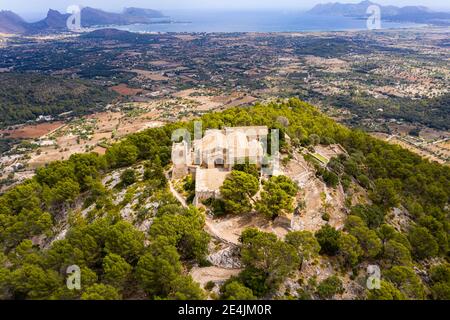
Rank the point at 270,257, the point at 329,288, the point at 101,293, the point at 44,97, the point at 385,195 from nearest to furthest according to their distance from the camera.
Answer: the point at 101,293 < the point at 270,257 < the point at 329,288 < the point at 385,195 < the point at 44,97

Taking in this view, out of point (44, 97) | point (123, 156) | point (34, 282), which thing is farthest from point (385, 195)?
point (44, 97)

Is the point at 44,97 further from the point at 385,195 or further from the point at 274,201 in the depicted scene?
the point at 385,195

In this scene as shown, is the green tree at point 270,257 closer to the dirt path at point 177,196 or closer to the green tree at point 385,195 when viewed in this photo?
the dirt path at point 177,196

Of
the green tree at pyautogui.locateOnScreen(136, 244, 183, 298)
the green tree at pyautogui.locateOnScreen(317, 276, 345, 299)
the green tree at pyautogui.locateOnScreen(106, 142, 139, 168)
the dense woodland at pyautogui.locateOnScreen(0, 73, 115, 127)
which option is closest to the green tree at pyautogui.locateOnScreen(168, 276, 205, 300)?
the green tree at pyautogui.locateOnScreen(136, 244, 183, 298)

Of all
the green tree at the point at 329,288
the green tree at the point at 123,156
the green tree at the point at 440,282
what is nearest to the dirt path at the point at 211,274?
the green tree at the point at 329,288
